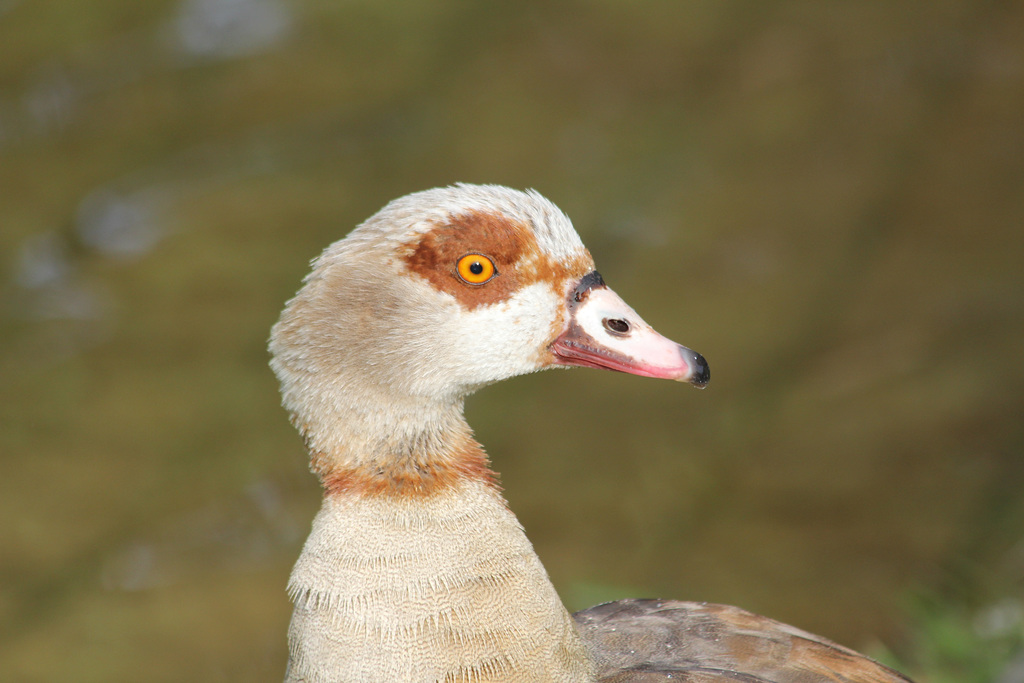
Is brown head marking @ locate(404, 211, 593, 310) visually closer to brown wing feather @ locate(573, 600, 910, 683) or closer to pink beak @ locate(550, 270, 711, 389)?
pink beak @ locate(550, 270, 711, 389)

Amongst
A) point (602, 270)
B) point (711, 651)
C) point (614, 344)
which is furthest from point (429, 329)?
point (602, 270)

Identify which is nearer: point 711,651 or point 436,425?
point 436,425

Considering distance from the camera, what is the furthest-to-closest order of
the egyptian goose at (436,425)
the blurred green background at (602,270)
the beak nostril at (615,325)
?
the blurred green background at (602,270)
the beak nostril at (615,325)
the egyptian goose at (436,425)

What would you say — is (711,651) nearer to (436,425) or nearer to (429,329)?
(436,425)

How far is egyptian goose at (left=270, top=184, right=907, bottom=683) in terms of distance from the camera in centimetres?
192

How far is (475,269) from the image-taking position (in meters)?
2.02

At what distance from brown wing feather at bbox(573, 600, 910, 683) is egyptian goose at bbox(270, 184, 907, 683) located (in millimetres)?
10

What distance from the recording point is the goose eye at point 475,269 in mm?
2006

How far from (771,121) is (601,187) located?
3.40ft

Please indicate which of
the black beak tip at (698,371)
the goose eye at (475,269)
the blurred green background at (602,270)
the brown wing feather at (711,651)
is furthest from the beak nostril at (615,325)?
the blurred green background at (602,270)

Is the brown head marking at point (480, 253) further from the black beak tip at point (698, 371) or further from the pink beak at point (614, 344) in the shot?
the black beak tip at point (698, 371)

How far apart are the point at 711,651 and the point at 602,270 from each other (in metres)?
3.11

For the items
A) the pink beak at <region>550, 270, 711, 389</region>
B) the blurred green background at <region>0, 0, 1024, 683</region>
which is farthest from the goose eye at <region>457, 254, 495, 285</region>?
the blurred green background at <region>0, 0, 1024, 683</region>

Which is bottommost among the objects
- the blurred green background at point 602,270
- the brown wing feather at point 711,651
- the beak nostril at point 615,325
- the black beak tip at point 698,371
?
the brown wing feather at point 711,651
